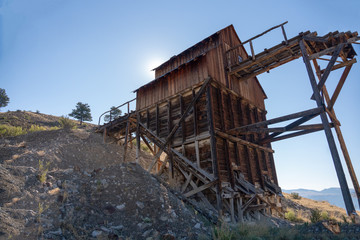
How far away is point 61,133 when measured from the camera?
24.0 m

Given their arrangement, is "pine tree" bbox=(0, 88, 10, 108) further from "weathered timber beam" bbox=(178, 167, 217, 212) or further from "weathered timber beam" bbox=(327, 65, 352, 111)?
"weathered timber beam" bbox=(327, 65, 352, 111)

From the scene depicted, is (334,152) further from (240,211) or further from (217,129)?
(217,129)

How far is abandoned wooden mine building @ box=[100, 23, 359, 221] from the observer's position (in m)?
12.1

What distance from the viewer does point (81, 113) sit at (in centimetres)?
4394

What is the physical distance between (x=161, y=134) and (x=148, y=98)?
345 centimetres

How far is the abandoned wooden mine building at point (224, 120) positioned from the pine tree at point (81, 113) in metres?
29.7

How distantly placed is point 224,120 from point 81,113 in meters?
36.9

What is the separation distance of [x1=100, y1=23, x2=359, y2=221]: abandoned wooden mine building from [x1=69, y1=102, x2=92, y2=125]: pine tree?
29.7 meters

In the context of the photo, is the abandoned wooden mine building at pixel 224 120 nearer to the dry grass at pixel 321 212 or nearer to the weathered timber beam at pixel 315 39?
the weathered timber beam at pixel 315 39

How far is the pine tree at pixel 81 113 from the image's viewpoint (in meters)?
43.5

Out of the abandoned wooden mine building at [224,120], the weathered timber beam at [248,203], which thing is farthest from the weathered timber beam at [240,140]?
the weathered timber beam at [248,203]

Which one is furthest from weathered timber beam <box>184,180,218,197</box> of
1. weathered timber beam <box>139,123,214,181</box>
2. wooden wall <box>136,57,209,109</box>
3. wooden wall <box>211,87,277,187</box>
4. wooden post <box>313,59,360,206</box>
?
wooden post <box>313,59,360,206</box>

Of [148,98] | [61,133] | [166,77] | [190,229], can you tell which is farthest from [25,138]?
[190,229]

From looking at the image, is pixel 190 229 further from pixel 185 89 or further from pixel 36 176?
pixel 185 89
